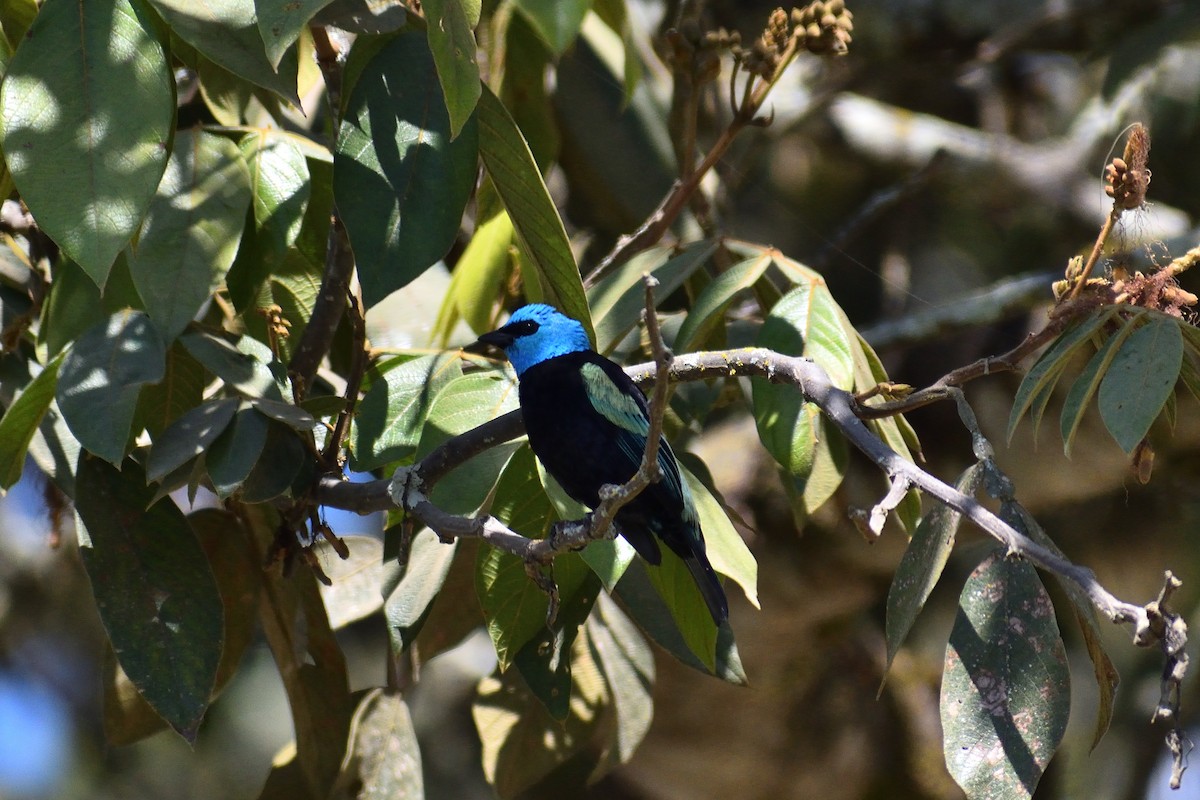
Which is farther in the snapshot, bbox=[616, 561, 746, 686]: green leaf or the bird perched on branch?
bbox=[616, 561, 746, 686]: green leaf

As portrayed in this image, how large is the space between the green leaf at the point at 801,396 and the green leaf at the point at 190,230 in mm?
971

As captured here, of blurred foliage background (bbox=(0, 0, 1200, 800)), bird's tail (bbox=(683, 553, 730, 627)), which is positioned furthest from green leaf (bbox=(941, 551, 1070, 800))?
blurred foliage background (bbox=(0, 0, 1200, 800))

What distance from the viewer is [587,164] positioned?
419 centimetres

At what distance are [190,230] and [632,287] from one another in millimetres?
869

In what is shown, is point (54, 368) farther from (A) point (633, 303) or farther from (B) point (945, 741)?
(B) point (945, 741)

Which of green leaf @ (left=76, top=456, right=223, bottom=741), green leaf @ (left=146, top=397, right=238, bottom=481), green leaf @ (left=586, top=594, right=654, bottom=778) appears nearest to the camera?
green leaf @ (left=146, top=397, right=238, bottom=481)

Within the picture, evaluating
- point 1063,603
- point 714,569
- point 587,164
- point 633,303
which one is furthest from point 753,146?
point 714,569

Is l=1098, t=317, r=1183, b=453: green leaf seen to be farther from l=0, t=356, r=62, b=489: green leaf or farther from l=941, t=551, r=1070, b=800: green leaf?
l=0, t=356, r=62, b=489: green leaf

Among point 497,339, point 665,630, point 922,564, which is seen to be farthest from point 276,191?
point 922,564

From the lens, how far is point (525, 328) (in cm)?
297

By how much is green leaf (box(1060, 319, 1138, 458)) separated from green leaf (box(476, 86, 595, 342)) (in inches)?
31.1

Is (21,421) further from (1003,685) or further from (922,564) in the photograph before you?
(1003,685)

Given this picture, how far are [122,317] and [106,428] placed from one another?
34cm

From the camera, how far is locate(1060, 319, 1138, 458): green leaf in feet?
6.27
